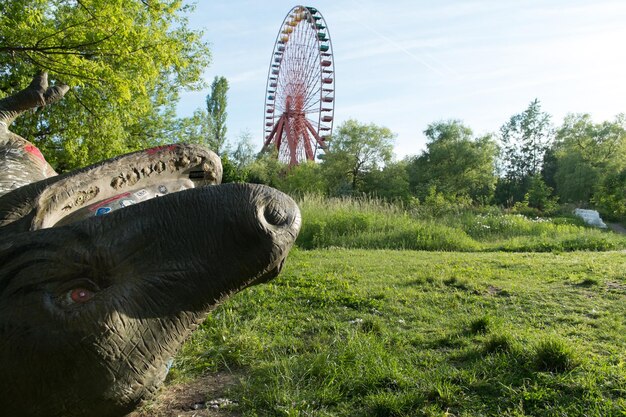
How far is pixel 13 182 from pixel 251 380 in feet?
6.38

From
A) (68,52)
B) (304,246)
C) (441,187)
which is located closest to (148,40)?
(68,52)

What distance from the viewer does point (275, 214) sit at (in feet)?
5.83

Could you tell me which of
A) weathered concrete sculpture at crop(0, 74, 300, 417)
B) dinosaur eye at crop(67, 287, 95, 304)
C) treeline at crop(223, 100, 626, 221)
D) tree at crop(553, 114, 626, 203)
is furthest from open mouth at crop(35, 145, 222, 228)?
tree at crop(553, 114, 626, 203)

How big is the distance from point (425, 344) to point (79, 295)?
317 centimetres

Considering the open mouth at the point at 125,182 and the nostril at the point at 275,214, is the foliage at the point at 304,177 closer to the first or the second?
the open mouth at the point at 125,182

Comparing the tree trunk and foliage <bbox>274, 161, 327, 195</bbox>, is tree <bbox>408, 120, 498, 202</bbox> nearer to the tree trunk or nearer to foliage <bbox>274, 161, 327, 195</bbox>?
foliage <bbox>274, 161, 327, 195</bbox>

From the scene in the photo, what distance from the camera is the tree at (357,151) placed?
37781mm

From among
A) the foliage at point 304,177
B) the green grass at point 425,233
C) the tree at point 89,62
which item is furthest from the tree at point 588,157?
the tree at point 89,62

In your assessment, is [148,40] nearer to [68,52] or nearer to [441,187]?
[68,52]

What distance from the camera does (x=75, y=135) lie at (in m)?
13.5

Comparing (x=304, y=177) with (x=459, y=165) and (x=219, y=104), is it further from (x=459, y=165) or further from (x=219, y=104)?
(x=219, y=104)

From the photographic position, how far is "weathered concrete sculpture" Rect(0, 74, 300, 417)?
1.59 meters

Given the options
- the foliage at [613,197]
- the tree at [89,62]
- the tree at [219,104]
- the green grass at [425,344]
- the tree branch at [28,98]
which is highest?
the tree at [219,104]

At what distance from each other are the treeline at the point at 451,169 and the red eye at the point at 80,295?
30591mm
